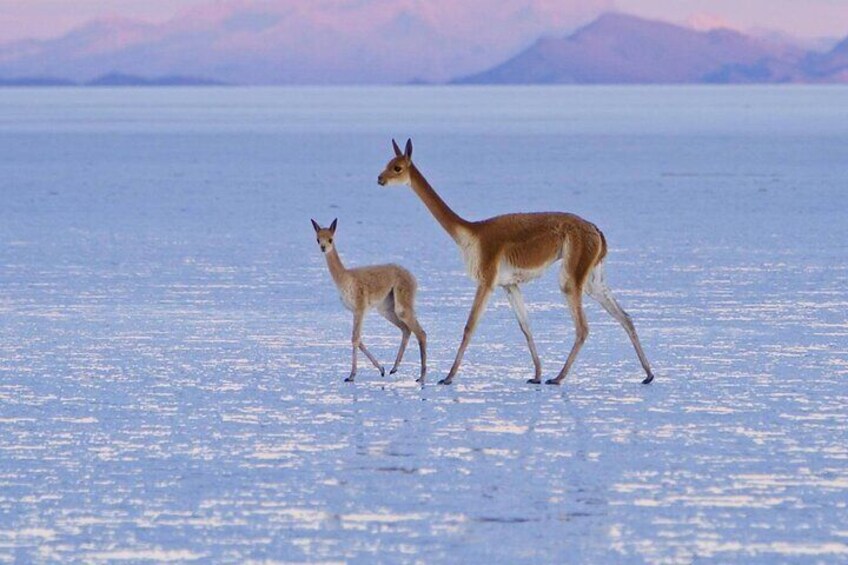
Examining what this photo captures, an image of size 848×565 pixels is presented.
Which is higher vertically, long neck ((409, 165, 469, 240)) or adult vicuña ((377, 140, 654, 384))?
long neck ((409, 165, 469, 240))

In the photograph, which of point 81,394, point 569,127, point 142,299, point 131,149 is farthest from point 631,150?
point 81,394

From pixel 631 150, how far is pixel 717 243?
28.4 metres

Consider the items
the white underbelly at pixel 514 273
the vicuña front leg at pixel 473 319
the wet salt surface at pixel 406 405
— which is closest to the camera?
the wet salt surface at pixel 406 405

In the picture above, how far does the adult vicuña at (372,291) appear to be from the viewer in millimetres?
10688

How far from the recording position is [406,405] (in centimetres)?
985

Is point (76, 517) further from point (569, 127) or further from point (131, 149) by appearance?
point (569, 127)

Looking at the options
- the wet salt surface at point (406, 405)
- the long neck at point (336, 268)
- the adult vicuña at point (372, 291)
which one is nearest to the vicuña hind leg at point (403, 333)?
the adult vicuña at point (372, 291)

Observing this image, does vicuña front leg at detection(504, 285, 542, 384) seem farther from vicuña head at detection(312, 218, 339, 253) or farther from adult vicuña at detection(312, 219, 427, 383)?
vicuña head at detection(312, 218, 339, 253)

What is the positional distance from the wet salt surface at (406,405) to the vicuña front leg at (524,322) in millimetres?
193

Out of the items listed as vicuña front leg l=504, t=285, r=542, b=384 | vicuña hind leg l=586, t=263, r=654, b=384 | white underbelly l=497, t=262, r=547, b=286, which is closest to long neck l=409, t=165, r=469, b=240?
white underbelly l=497, t=262, r=547, b=286

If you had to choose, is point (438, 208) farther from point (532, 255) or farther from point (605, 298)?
point (605, 298)

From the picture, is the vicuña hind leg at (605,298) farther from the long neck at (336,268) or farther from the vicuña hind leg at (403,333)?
the long neck at (336,268)

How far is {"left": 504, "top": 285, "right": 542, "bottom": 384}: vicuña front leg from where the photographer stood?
10.6 metres

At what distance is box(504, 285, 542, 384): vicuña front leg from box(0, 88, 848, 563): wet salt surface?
0.19 metres
